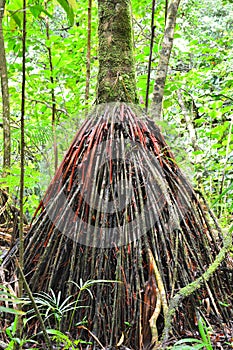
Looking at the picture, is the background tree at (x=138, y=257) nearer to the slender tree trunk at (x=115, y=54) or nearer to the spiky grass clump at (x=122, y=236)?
the spiky grass clump at (x=122, y=236)

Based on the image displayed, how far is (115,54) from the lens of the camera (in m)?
1.87

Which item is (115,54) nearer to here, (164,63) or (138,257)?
(164,63)

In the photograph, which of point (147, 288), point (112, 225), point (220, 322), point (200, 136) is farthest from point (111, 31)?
point (200, 136)

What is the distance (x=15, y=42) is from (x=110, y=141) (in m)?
1.93

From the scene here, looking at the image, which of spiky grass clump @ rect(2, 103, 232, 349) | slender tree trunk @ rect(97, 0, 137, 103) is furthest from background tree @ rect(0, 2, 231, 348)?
slender tree trunk @ rect(97, 0, 137, 103)

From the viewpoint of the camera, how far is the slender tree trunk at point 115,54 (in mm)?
1805

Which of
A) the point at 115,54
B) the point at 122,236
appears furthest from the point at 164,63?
the point at 122,236

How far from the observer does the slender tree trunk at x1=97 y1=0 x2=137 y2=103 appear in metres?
1.80

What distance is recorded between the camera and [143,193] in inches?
61.0

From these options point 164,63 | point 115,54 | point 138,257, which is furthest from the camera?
point 164,63

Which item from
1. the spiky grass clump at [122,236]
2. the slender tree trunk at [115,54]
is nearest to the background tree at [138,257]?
the spiky grass clump at [122,236]

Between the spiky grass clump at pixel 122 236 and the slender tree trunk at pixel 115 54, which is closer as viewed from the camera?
the spiky grass clump at pixel 122 236

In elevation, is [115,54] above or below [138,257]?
above

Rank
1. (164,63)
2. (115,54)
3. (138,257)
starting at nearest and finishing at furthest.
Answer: (138,257) < (115,54) < (164,63)
